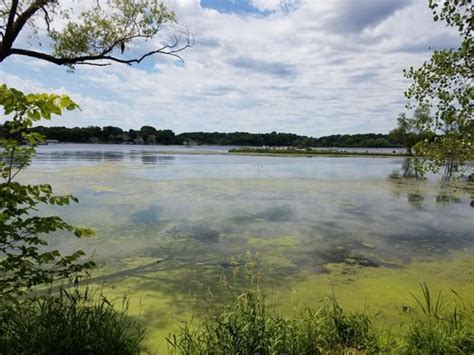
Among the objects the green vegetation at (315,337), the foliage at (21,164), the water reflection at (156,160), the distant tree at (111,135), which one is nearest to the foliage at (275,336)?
the green vegetation at (315,337)

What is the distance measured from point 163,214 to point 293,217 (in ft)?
11.5

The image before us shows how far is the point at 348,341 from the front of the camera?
351cm

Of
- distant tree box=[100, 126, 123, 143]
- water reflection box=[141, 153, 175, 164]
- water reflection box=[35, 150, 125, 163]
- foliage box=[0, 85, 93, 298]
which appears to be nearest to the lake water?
foliage box=[0, 85, 93, 298]

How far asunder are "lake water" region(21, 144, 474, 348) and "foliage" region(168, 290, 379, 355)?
488mm

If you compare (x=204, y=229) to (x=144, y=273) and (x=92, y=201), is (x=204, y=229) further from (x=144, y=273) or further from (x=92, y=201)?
(x=92, y=201)

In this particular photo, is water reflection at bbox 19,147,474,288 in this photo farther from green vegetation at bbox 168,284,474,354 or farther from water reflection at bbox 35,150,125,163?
water reflection at bbox 35,150,125,163

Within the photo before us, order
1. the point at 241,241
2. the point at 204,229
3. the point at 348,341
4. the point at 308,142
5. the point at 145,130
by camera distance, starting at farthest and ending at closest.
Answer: the point at 145,130
the point at 308,142
the point at 204,229
the point at 241,241
the point at 348,341

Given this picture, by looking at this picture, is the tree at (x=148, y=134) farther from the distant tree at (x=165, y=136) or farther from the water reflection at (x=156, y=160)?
the water reflection at (x=156, y=160)

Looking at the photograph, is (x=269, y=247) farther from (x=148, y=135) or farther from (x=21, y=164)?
(x=148, y=135)

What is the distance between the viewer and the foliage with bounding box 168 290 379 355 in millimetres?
3139

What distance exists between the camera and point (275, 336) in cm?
323

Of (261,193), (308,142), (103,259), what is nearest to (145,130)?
(308,142)

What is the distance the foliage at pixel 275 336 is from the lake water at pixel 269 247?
0.49 metres

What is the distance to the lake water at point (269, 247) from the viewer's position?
4.95 meters
